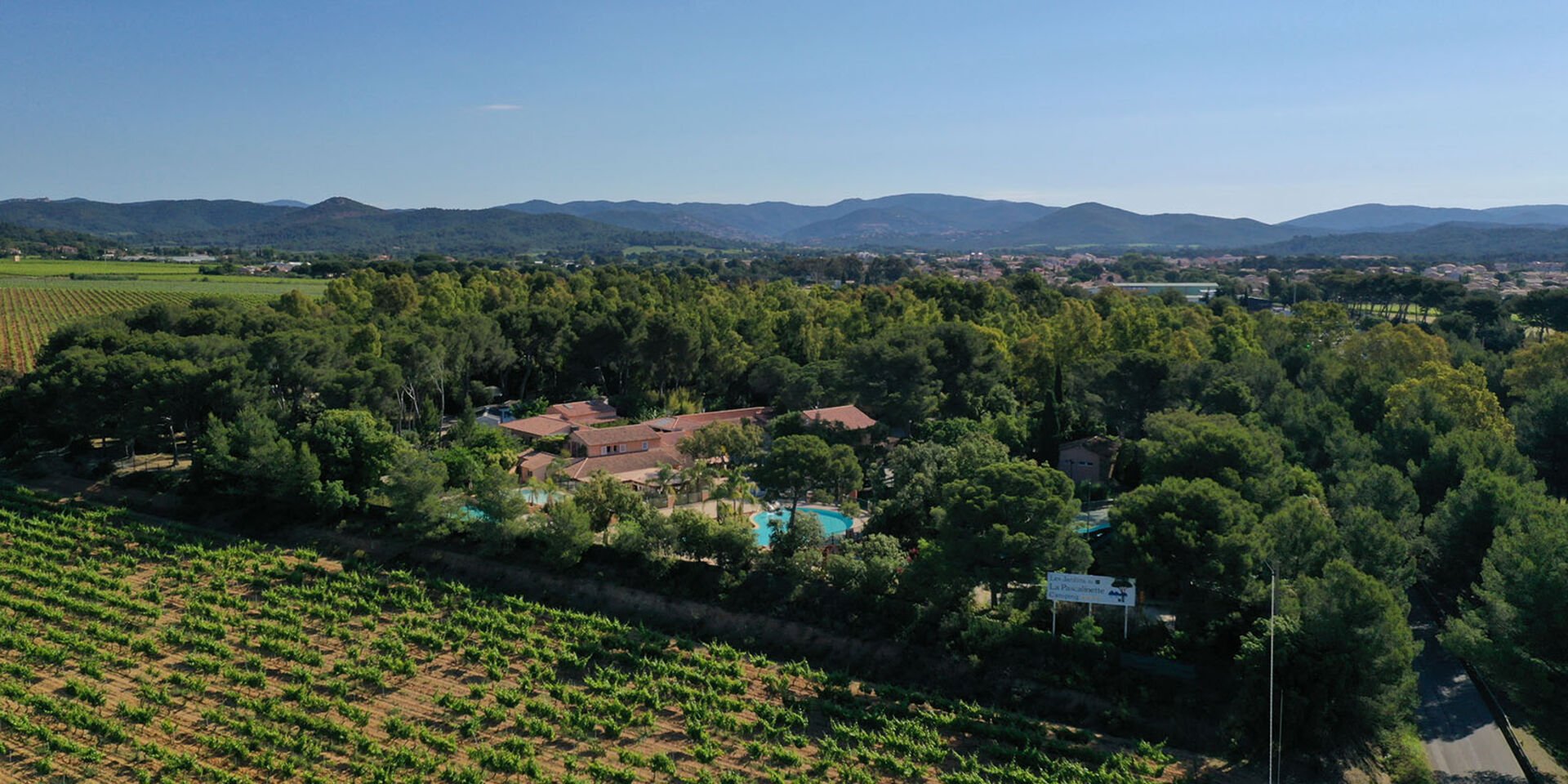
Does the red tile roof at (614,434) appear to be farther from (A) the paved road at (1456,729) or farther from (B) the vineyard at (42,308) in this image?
(B) the vineyard at (42,308)

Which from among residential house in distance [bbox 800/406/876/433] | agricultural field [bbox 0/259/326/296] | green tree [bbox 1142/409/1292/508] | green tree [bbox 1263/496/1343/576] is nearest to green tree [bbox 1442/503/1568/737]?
green tree [bbox 1263/496/1343/576]

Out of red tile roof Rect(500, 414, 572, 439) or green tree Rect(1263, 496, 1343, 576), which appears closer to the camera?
green tree Rect(1263, 496, 1343, 576)

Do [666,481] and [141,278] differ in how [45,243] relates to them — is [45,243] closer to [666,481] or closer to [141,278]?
[141,278]

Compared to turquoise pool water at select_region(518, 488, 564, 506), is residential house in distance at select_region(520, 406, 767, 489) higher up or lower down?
higher up

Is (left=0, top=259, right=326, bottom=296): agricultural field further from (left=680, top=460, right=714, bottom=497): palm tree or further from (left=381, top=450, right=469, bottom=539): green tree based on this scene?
(left=381, top=450, right=469, bottom=539): green tree

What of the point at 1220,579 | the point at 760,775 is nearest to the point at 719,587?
the point at 760,775

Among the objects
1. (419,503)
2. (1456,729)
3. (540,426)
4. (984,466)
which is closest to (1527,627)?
(1456,729)
